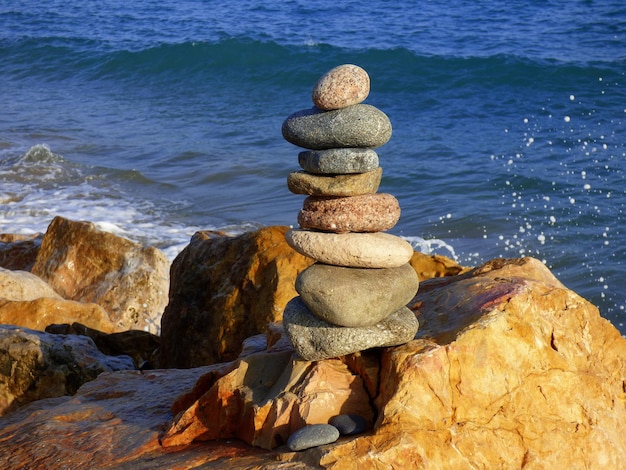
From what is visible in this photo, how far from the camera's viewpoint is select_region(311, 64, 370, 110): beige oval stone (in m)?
4.74

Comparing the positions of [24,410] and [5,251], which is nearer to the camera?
[24,410]

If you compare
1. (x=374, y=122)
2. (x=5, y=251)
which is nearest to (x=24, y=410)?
(x=374, y=122)

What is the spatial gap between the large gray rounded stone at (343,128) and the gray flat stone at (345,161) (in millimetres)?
54

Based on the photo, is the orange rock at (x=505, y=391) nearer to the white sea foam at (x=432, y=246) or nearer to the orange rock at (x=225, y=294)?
the orange rock at (x=225, y=294)

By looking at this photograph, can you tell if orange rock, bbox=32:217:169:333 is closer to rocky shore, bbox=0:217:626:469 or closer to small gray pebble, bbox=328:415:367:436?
rocky shore, bbox=0:217:626:469

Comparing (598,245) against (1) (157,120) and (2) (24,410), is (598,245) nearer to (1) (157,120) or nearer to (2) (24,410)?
(2) (24,410)

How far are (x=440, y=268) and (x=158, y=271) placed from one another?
355cm

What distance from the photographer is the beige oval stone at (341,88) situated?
15.6ft

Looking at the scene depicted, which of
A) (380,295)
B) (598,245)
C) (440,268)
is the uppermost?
(380,295)

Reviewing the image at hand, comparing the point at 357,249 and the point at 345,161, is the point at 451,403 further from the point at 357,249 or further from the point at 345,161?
the point at 345,161

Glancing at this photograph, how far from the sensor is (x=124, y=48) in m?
26.9

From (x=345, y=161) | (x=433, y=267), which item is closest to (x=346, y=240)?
(x=345, y=161)

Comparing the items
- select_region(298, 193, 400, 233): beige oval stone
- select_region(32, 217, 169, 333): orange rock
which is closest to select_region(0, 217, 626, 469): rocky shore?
→ select_region(298, 193, 400, 233): beige oval stone

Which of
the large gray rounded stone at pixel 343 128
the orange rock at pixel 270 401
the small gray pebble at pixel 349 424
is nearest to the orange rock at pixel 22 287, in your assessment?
the orange rock at pixel 270 401
